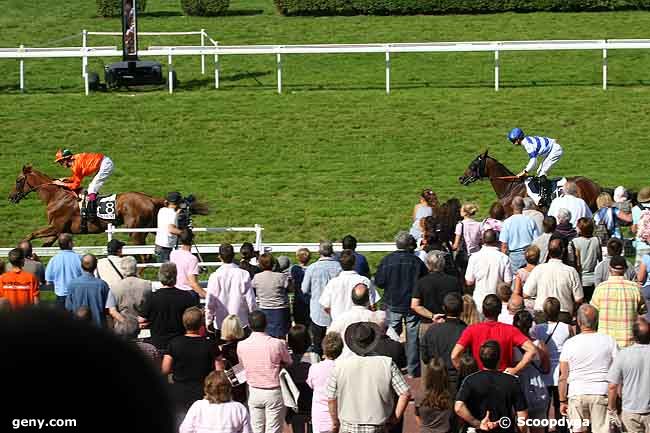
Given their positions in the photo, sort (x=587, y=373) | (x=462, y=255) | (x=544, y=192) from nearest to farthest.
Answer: (x=587, y=373) → (x=462, y=255) → (x=544, y=192)

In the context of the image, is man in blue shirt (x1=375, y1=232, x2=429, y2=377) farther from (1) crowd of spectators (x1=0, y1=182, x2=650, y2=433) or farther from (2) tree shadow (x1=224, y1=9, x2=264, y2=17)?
(2) tree shadow (x1=224, y1=9, x2=264, y2=17)

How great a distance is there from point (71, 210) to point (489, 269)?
634 centimetres

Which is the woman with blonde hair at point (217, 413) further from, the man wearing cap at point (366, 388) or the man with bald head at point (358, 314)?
the man with bald head at point (358, 314)

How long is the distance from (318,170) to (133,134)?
138 inches

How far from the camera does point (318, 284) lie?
9.05 metres

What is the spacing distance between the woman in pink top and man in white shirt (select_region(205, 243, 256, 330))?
198cm

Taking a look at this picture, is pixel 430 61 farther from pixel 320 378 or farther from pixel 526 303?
pixel 320 378

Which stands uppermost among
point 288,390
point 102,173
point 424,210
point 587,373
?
point 102,173

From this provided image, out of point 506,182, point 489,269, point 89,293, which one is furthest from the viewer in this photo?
point 506,182

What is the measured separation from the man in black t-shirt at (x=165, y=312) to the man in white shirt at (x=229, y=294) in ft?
2.74

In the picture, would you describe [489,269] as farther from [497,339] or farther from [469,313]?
[497,339]

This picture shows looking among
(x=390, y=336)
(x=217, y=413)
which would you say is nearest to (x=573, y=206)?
(x=390, y=336)

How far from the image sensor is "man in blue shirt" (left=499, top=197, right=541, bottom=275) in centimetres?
→ 1055

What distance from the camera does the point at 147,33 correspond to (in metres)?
26.4
